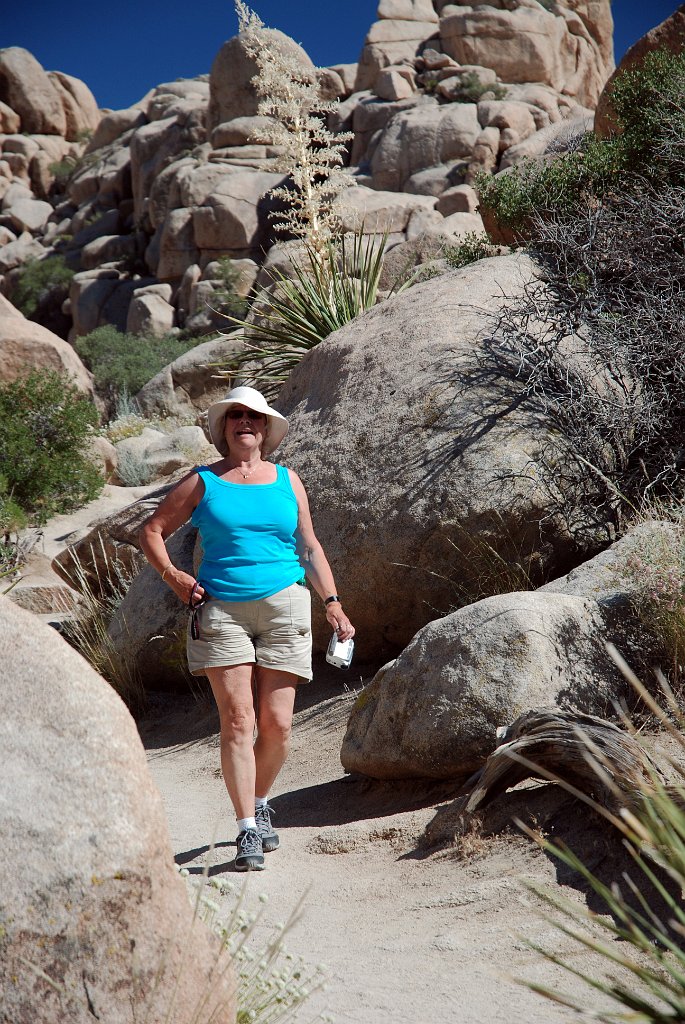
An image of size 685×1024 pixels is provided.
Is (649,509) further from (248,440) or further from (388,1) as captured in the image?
(388,1)

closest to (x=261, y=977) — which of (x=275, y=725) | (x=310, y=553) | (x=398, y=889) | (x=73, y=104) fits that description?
(x=398, y=889)

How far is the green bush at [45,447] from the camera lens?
13.1m

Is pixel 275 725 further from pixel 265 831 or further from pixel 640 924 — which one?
pixel 640 924

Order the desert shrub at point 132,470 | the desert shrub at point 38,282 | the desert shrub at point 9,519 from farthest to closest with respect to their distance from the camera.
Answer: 1. the desert shrub at point 38,282
2. the desert shrub at point 132,470
3. the desert shrub at point 9,519

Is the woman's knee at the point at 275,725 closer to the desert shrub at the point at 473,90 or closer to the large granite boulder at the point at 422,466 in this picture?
the large granite boulder at the point at 422,466

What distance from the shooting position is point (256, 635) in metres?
4.24

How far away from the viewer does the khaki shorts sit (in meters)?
4.10

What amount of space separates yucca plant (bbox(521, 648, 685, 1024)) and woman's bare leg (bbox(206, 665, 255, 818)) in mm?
1396

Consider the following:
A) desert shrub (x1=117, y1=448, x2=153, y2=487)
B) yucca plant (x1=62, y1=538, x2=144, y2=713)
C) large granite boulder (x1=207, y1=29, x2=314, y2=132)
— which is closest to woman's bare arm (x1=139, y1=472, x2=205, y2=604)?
yucca plant (x1=62, y1=538, x2=144, y2=713)

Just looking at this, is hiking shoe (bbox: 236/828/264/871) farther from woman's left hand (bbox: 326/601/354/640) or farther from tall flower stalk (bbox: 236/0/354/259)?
tall flower stalk (bbox: 236/0/354/259)

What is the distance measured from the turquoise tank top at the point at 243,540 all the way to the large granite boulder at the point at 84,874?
72.5 inches

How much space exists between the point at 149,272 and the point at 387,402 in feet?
104

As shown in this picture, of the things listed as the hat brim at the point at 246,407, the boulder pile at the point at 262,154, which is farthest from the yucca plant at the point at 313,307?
the boulder pile at the point at 262,154

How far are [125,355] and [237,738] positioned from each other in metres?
24.0
